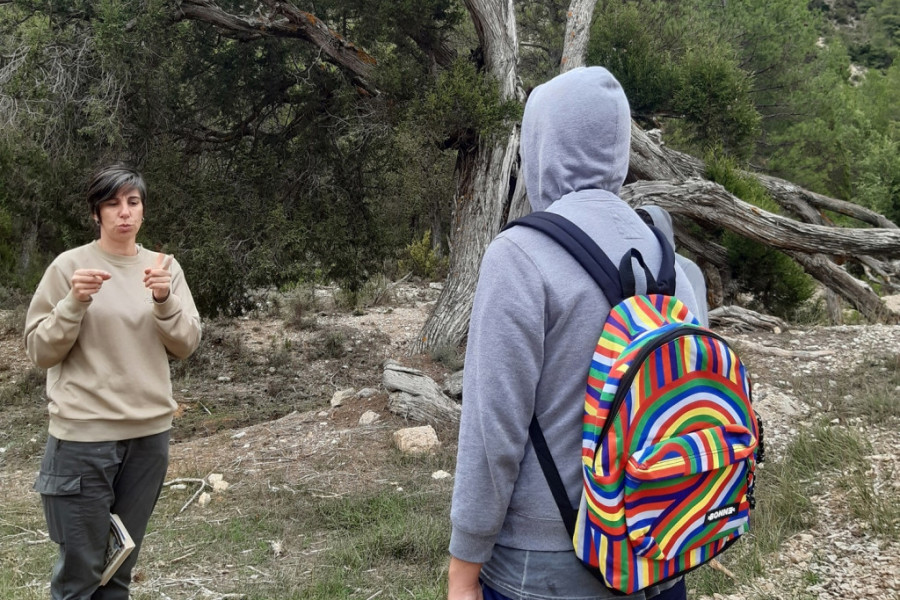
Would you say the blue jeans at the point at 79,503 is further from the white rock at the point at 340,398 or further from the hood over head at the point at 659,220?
the white rock at the point at 340,398

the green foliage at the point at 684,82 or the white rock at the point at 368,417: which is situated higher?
the green foliage at the point at 684,82

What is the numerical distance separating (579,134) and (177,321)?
178 centimetres

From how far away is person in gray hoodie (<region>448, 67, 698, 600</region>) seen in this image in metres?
1.39

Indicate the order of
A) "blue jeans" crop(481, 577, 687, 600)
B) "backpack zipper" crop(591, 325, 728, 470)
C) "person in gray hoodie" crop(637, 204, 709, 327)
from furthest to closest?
1. "person in gray hoodie" crop(637, 204, 709, 327)
2. "blue jeans" crop(481, 577, 687, 600)
3. "backpack zipper" crop(591, 325, 728, 470)

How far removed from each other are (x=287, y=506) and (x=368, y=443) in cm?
120

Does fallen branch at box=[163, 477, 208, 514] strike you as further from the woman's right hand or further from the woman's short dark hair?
the woman's right hand

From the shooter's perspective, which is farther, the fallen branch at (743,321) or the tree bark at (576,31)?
the tree bark at (576,31)

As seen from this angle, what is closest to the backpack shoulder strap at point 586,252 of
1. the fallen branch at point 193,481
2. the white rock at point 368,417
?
the fallen branch at point 193,481

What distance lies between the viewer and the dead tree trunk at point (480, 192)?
8.28m

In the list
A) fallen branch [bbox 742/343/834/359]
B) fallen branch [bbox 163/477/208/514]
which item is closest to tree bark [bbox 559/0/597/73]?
fallen branch [bbox 742/343/834/359]

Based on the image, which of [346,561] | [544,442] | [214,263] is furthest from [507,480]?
[214,263]

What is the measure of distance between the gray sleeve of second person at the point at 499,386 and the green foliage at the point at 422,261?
15.0 meters

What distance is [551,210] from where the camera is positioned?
60.2 inches

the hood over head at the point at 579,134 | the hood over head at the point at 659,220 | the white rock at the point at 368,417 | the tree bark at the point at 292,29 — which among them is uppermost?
the tree bark at the point at 292,29
